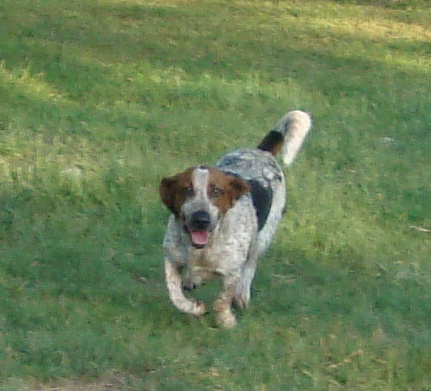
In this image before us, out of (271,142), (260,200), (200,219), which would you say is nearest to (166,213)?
(271,142)

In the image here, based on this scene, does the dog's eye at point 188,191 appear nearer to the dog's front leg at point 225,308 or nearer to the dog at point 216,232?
the dog at point 216,232

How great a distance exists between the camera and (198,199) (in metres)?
5.89

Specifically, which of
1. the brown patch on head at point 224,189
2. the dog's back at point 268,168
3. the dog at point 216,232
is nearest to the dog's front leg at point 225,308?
the dog at point 216,232

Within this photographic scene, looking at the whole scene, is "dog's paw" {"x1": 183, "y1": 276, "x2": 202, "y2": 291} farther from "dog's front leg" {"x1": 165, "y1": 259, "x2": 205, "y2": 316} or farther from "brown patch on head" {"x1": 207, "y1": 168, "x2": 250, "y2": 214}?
"brown patch on head" {"x1": 207, "y1": 168, "x2": 250, "y2": 214}

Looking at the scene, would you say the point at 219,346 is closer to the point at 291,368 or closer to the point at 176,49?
the point at 291,368

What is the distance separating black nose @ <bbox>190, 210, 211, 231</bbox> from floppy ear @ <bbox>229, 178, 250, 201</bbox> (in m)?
0.29

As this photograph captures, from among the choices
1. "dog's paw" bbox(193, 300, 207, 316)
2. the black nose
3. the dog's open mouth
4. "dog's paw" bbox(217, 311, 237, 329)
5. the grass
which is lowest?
the grass

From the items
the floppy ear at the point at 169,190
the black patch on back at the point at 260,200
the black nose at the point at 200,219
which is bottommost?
the black patch on back at the point at 260,200

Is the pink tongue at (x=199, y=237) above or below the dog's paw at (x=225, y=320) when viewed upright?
above

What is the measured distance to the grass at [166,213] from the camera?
5566 millimetres

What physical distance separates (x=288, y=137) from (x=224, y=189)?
1805 mm

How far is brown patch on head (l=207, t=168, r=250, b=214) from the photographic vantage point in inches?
234

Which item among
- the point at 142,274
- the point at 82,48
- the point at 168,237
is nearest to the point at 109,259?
the point at 142,274

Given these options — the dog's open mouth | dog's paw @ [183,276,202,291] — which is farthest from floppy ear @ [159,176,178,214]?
dog's paw @ [183,276,202,291]
